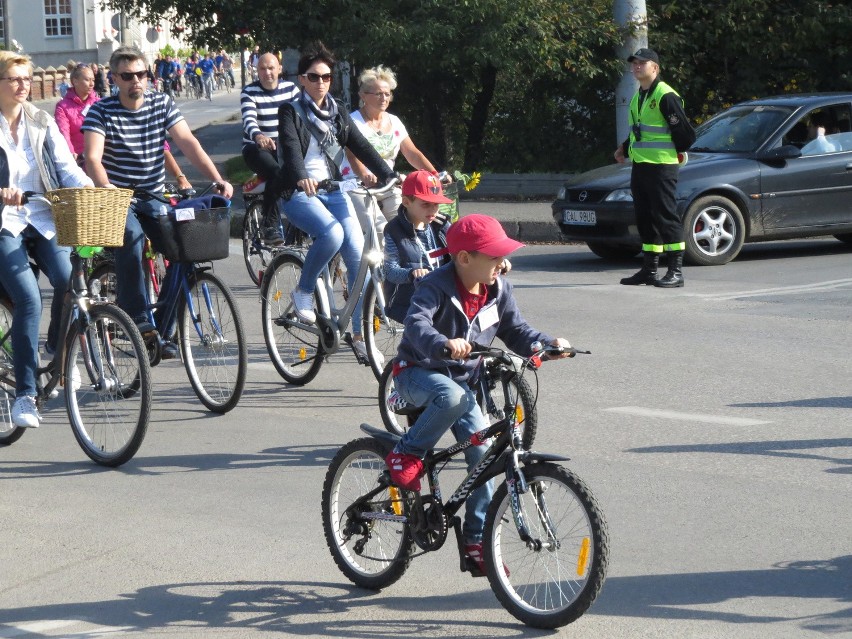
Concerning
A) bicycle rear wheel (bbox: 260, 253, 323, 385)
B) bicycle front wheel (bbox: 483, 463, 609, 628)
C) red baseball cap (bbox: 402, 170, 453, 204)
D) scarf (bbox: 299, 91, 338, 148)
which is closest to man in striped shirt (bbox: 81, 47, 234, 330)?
scarf (bbox: 299, 91, 338, 148)

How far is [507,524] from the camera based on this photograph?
4.75 metres

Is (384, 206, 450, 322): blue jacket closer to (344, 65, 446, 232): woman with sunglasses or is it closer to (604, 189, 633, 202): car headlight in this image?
(344, 65, 446, 232): woman with sunglasses

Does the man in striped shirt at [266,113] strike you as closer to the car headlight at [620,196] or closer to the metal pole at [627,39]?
the car headlight at [620,196]

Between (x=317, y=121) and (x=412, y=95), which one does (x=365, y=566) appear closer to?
(x=317, y=121)

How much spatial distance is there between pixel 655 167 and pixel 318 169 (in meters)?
4.41

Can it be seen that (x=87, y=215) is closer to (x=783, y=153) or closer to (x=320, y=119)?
(x=320, y=119)

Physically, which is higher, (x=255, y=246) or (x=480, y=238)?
(x=480, y=238)

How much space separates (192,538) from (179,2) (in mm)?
15599

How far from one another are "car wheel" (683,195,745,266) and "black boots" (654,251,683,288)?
1.24m

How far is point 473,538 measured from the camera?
16.2 feet

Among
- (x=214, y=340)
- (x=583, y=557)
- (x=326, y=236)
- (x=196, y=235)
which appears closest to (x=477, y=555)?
(x=583, y=557)

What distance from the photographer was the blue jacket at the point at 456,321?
497cm

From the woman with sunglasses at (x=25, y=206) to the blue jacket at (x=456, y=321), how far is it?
2819 millimetres

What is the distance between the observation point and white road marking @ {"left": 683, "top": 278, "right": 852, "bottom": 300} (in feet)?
39.0
